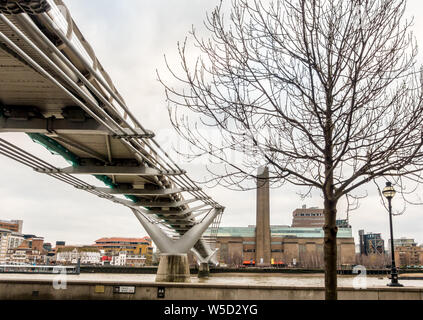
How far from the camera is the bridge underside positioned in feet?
21.1

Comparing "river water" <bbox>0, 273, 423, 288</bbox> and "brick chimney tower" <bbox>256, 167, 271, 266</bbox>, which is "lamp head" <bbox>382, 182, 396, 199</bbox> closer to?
"river water" <bbox>0, 273, 423, 288</bbox>

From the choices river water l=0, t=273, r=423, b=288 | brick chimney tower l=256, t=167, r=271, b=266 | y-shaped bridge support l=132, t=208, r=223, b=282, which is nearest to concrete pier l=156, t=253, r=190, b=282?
y-shaped bridge support l=132, t=208, r=223, b=282

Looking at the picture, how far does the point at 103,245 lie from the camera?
179 metres

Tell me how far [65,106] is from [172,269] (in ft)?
68.9

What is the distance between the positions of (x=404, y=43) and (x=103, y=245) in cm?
18404

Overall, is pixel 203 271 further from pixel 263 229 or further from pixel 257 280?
pixel 263 229

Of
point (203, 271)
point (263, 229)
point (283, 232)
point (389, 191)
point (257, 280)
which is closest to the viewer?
point (389, 191)

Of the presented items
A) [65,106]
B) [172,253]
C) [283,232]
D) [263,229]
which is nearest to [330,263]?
[65,106]

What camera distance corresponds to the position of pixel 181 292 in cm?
1482

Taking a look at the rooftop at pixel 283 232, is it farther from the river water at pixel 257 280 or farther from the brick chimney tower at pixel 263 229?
the river water at pixel 257 280

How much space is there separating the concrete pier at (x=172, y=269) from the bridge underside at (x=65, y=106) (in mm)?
7574

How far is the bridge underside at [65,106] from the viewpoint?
6445 mm

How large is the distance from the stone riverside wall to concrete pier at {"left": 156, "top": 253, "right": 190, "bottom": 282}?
14.0 meters

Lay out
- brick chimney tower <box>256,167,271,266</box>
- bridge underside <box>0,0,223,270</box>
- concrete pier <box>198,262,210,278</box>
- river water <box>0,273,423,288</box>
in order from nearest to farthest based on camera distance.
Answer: bridge underside <box>0,0,223,270</box> < river water <box>0,273,423,288</box> < concrete pier <box>198,262,210,278</box> < brick chimney tower <box>256,167,271,266</box>
